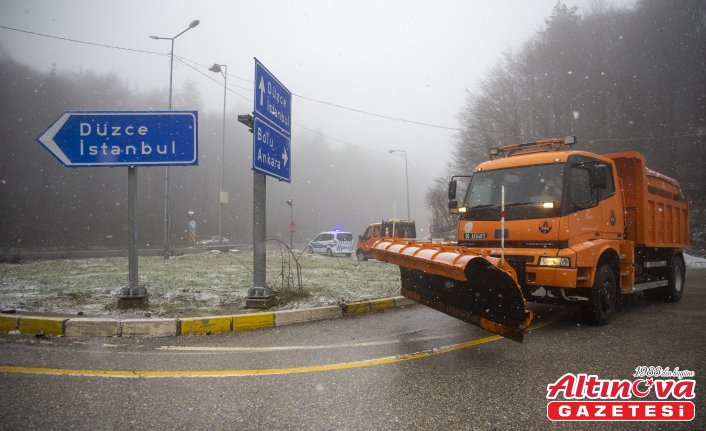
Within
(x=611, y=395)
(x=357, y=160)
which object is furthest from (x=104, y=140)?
(x=357, y=160)

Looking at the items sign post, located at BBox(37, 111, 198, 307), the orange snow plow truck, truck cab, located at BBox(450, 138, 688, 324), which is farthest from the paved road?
sign post, located at BBox(37, 111, 198, 307)

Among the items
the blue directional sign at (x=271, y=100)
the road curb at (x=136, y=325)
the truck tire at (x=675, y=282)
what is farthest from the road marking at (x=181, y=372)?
the truck tire at (x=675, y=282)

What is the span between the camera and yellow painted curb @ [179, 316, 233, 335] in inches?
205

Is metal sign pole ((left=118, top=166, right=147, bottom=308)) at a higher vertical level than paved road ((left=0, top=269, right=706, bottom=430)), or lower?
higher

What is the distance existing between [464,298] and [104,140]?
628cm

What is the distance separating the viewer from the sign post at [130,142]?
20.9 feet

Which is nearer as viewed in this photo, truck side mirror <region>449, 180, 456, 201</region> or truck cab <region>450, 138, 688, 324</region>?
truck cab <region>450, 138, 688, 324</region>

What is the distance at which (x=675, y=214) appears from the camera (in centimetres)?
859

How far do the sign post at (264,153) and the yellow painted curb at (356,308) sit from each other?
49.5 inches

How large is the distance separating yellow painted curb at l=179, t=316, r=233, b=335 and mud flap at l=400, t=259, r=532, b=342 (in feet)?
9.85

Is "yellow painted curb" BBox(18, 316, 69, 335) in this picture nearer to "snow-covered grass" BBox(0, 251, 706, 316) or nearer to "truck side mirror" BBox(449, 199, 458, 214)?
"snow-covered grass" BBox(0, 251, 706, 316)

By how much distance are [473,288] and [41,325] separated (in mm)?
5462

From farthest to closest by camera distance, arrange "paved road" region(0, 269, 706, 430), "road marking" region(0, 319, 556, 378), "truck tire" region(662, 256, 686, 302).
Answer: "truck tire" region(662, 256, 686, 302) → "road marking" region(0, 319, 556, 378) → "paved road" region(0, 269, 706, 430)

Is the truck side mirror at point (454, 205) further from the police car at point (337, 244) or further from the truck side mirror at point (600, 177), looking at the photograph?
the police car at point (337, 244)
